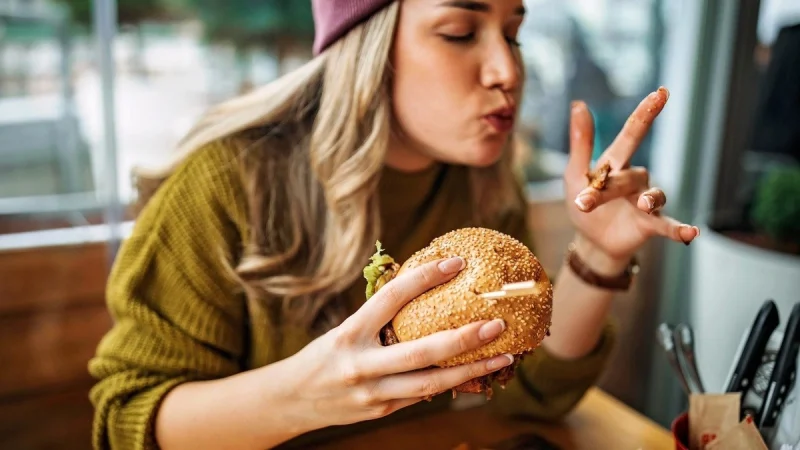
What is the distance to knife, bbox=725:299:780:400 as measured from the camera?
2.89 ft

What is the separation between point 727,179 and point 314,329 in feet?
5.54

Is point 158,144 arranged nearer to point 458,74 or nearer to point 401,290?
point 458,74

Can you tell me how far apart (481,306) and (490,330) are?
0.11 feet

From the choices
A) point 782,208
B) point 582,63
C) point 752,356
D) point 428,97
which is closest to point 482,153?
point 428,97

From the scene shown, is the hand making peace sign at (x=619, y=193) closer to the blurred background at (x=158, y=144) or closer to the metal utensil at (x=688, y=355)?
the metal utensil at (x=688, y=355)

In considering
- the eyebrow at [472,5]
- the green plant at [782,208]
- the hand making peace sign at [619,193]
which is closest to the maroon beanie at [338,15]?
the eyebrow at [472,5]

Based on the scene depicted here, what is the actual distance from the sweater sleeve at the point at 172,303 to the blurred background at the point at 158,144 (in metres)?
0.35

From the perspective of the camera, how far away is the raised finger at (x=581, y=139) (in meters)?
0.99

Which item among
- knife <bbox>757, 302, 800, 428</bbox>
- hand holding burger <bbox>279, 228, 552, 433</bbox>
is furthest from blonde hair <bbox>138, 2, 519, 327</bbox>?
knife <bbox>757, 302, 800, 428</bbox>

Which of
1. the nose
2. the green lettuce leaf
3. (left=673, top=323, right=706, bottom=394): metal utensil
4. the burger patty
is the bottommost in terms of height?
(left=673, top=323, right=706, bottom=394): metal utensil

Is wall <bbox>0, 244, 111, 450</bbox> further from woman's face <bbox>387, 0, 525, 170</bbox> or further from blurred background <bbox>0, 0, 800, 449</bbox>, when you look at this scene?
woman's face <bbox>387, 0, 525, 170</bbox>

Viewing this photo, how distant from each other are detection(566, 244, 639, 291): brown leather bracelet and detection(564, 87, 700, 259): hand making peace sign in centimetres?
4

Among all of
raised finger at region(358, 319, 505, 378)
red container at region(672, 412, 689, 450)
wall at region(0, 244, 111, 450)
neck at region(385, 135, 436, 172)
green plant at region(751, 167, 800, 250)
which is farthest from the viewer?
green plant at region(751, 167, 800, 250)

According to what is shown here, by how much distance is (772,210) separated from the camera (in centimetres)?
167
